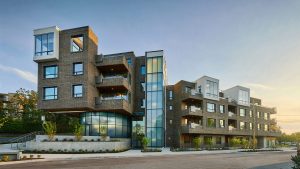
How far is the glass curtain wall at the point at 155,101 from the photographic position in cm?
4981

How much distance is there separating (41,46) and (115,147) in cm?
1928

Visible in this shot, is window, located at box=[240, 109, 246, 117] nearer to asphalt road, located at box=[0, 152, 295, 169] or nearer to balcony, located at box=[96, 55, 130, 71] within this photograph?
balcony, located at box=[96, 55, 130, 71]

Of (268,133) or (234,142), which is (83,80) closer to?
(234,142)

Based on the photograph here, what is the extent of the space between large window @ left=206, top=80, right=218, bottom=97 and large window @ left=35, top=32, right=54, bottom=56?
103 feet

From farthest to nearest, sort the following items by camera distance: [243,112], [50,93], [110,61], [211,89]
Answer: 1. [243,112]
2. [211,89]
3. [110,61]
4. [50,93]

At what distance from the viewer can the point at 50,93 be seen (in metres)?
41.9

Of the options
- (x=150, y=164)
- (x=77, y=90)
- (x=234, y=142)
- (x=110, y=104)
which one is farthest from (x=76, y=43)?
(x=234, y=142)

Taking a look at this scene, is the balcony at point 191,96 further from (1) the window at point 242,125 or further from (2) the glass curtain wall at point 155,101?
(1) the window at point 242,125

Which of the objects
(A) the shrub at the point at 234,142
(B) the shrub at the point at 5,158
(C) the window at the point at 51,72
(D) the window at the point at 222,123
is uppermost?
(C) the window at the point at 51,72

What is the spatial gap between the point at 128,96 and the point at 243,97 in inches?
1348

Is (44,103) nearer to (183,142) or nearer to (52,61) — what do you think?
(52,61)

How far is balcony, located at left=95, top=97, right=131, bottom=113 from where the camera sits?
41.3 m

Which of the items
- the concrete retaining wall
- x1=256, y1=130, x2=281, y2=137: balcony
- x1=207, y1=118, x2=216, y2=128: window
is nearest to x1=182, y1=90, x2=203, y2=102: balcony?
x1=207, y1=118, x2=216, y2=128: window

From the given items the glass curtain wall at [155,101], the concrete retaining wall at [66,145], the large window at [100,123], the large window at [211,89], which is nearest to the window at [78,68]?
the large window at [100,123]
